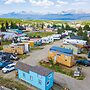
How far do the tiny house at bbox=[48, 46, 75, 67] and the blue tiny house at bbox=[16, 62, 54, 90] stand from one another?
301 inches

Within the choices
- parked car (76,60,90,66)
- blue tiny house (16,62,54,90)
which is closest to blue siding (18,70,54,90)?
blue tiny house (16,62,54,90)

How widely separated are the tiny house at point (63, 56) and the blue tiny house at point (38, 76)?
763 centimetres

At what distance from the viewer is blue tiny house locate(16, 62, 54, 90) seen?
2027cm

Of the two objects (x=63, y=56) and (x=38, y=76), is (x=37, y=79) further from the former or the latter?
(x=63, y=56)

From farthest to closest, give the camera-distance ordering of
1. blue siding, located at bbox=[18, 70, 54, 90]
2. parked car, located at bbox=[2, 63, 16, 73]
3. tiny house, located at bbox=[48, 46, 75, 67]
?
tiny house, located at bbox=[48, 46, 75, 67], parked car, located at bbox=[2, 63, 16, 73], blue siding, located at bbox=[18, 70, 54, 90]

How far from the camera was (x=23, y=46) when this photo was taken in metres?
35.8

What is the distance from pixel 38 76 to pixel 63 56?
9172 mm

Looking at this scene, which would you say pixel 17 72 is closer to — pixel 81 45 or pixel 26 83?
pixel 26 83

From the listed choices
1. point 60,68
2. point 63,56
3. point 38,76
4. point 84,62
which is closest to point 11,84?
point 38,76

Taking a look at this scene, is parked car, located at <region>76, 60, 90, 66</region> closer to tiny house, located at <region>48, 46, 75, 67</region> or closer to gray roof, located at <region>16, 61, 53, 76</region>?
tiny house, located at <region>48, 46, 75, 67</region>

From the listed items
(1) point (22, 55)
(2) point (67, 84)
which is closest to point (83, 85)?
(2) point (67, 84)

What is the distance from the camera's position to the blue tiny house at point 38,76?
20.3 meters

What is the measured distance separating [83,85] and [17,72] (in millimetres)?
7724

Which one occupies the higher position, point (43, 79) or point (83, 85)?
point (43, 79)
